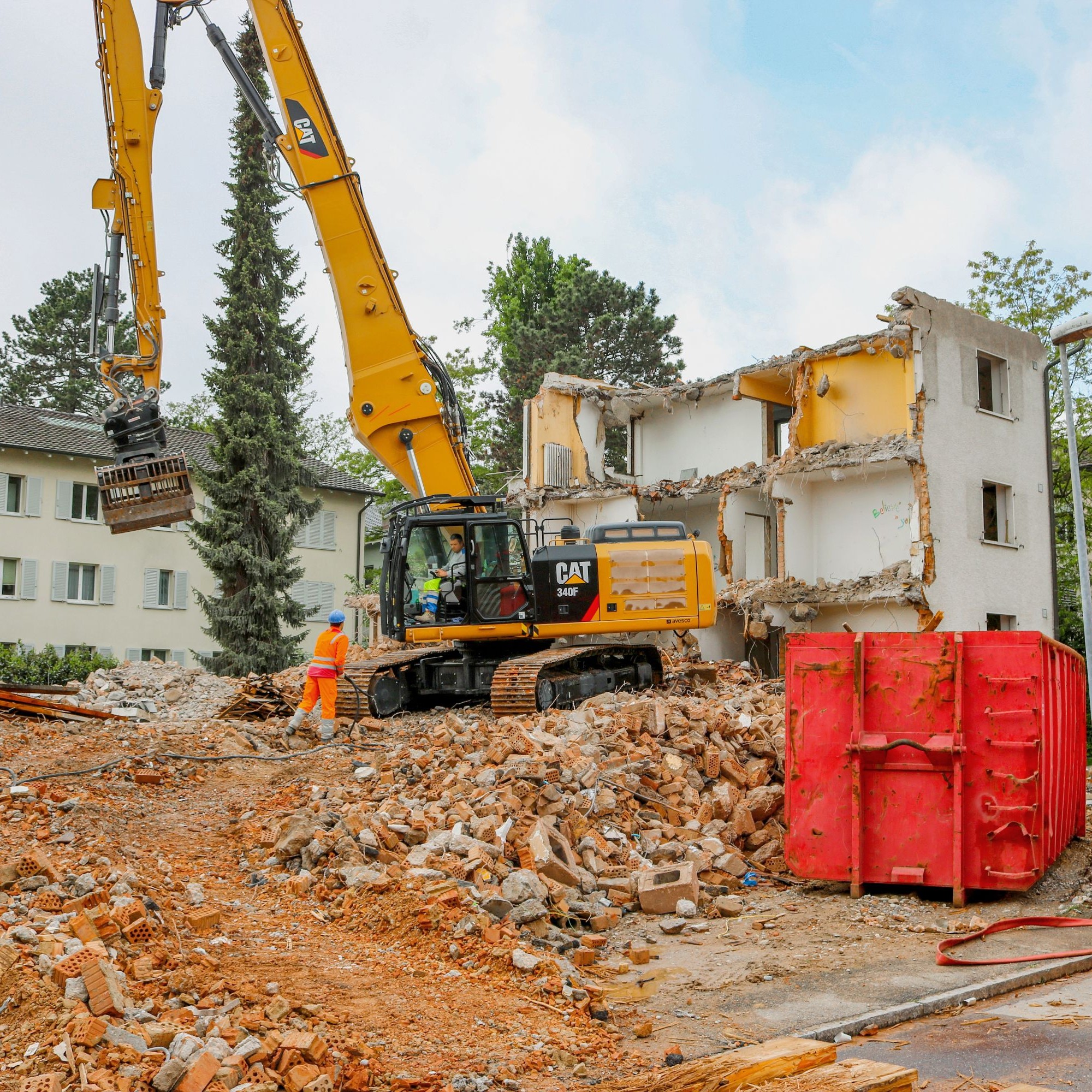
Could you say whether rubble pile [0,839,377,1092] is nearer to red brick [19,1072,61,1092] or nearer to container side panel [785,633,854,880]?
red brick [19,1072,61,1092]

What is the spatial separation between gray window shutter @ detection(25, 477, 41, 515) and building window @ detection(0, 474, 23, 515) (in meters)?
0.20

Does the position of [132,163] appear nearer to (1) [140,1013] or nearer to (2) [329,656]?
(2) [329,656]

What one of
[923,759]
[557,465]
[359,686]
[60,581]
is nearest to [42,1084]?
[923,759]

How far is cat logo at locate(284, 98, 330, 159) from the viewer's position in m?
15.0

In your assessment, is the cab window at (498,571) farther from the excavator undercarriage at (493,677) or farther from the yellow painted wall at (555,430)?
the yellow painted wall at (555,430)

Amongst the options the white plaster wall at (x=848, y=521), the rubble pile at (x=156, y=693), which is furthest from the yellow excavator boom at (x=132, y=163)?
the white plaster wall at (x=848, y=521)

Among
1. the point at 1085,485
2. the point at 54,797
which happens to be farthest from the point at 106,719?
the point at 1085,485

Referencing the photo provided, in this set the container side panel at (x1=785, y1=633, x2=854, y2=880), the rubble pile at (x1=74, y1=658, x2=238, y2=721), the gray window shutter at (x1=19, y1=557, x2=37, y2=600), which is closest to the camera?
the container side panel at (x1=785, y1=633, x2=854, y2=880)

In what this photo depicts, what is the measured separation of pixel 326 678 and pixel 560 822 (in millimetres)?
5092

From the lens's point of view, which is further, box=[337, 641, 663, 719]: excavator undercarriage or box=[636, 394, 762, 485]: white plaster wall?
box=[636, 394, 762, 485]: white plaster wall

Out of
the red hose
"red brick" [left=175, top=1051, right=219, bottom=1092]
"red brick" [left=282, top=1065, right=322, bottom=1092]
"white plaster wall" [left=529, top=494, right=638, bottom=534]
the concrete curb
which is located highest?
"white plaster wall" [left=529, top=494, right=638, bottom=534]

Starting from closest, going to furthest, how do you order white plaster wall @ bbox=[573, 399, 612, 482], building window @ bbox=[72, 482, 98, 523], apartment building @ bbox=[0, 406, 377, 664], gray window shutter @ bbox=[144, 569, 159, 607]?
white plaster wall @ bbox=[573, 399, 612, 482] → apartment building @ bbox=[0, 406, 377, 664] → building window @ bbox=[72, 482, 98, 523] → gray window shutter @ bbox=[144, 569, 159, 607]

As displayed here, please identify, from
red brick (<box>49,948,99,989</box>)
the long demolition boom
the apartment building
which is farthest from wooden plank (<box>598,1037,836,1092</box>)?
the apartment building

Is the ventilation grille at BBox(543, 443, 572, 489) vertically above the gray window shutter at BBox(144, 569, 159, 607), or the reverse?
the ventilation grille at BBox(543, 443, 572, 489)
